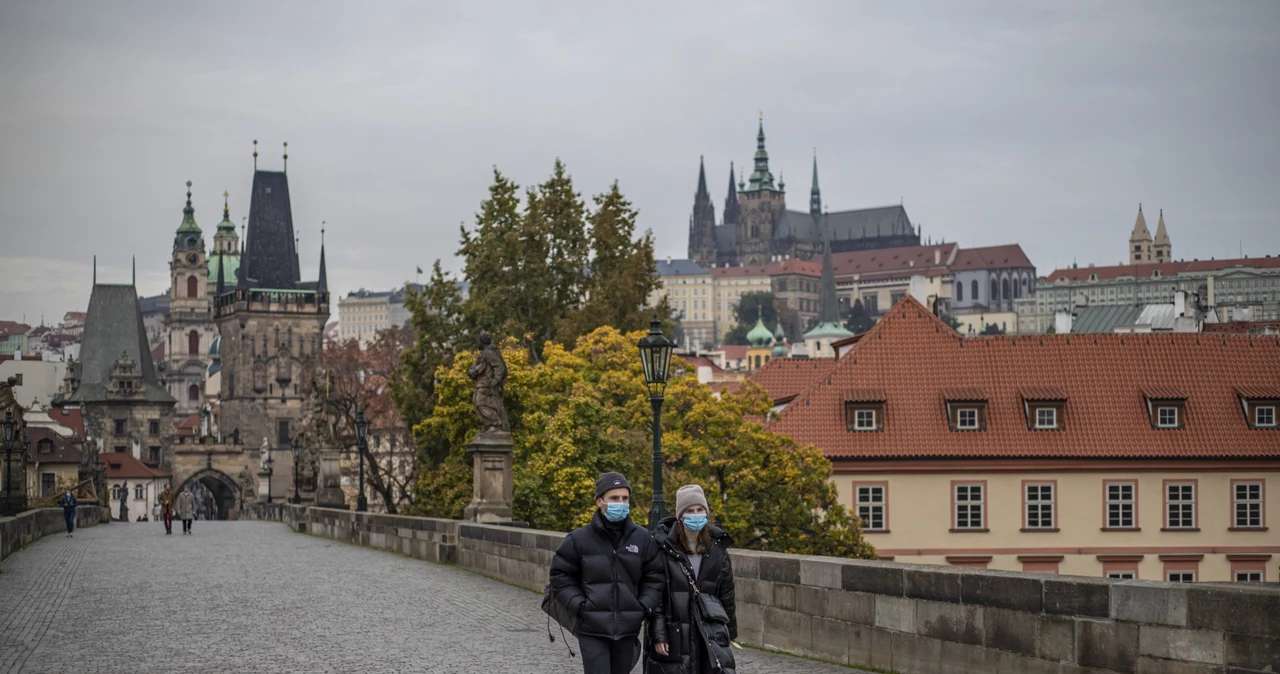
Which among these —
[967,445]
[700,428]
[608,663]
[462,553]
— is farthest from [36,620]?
[967,445]

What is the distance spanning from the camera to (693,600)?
27.9 ft

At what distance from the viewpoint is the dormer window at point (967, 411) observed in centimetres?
4913

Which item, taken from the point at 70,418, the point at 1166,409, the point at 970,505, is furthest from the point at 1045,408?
the point at 70,418

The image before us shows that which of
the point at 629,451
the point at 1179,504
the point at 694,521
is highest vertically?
the point at 694,521

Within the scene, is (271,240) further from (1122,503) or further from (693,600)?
(693,600)

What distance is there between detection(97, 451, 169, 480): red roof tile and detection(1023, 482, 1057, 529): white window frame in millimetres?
80883

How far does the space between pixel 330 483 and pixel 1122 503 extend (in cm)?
2183

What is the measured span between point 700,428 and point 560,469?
4.46 meters

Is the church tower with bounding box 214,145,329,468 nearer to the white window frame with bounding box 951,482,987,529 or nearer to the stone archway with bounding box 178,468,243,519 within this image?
the stone archway with bounding box 178,468,243,519

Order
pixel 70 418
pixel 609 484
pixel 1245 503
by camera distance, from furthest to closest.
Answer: pixel 70 418
pixel 1245 503
pixel 609 484

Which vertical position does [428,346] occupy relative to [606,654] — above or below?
above

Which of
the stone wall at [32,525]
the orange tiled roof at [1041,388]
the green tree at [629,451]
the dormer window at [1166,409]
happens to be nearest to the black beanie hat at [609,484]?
the stone wall at [32,525]

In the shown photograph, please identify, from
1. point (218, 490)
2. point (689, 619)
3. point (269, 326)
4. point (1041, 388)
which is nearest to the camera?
point (689, 619)

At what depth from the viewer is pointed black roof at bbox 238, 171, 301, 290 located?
139m
